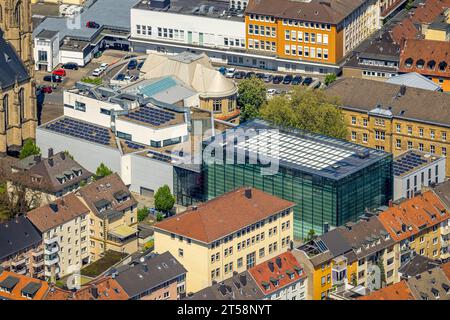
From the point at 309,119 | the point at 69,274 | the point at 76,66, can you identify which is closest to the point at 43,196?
the point at 69,274

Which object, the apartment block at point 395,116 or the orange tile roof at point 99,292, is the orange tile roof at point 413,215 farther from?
the orange tile roof at point 99,292

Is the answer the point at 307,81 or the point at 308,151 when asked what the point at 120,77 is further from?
the point at 308,151

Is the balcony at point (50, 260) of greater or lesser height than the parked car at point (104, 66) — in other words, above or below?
below

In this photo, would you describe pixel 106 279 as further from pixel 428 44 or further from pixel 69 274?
pixel 428 44

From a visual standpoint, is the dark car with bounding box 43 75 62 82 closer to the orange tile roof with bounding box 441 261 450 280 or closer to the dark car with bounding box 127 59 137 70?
the dark car with bounding box 127 59 137 70

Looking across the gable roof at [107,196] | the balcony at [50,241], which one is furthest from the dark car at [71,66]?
the balcony at [50,241]

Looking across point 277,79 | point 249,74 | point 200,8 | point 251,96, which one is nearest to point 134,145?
point 251,96
